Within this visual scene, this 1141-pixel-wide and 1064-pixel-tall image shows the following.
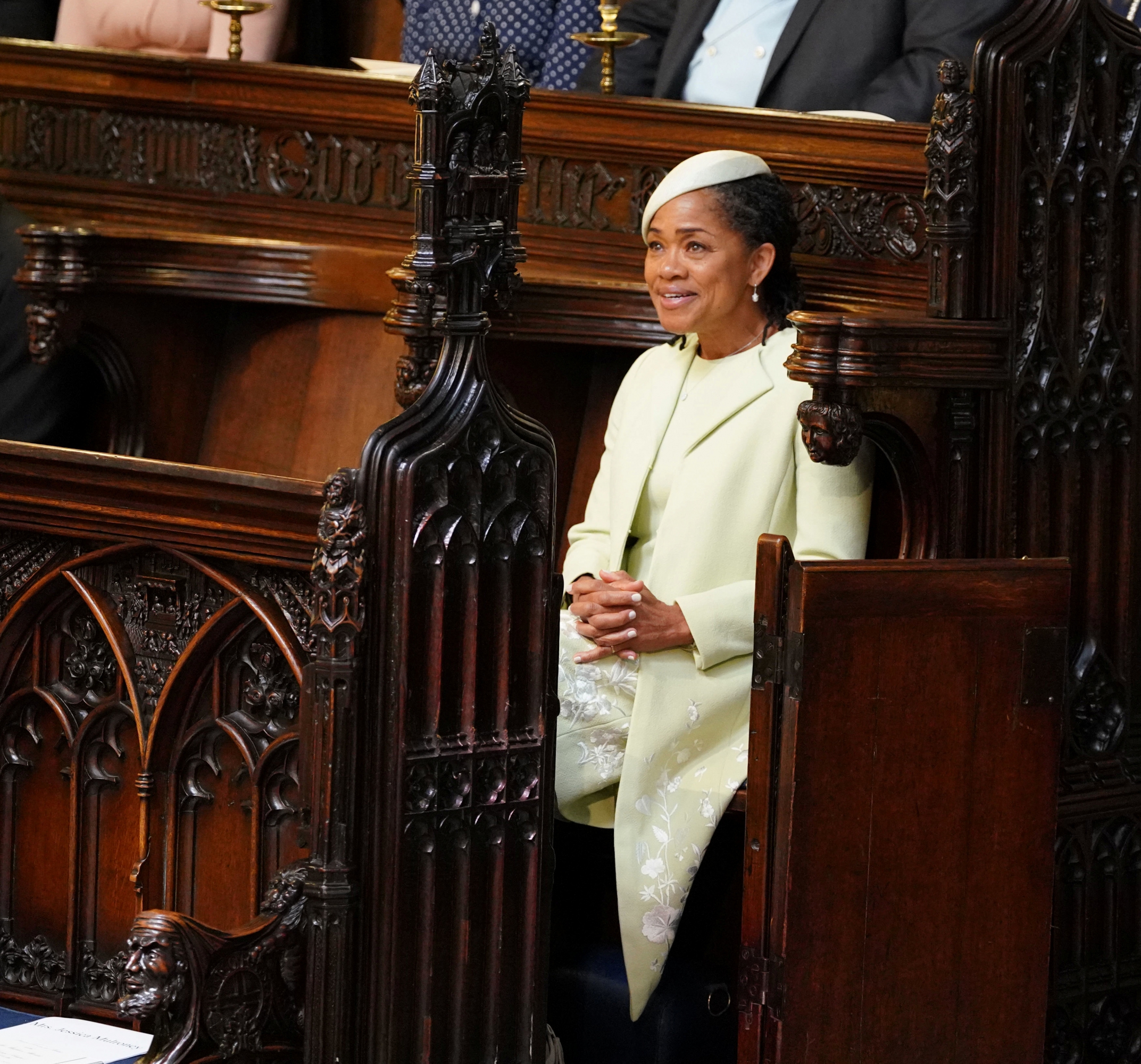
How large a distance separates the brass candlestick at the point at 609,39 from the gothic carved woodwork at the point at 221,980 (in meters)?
2.10

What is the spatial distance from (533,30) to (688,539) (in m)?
1.93

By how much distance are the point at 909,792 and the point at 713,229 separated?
112 centimetres

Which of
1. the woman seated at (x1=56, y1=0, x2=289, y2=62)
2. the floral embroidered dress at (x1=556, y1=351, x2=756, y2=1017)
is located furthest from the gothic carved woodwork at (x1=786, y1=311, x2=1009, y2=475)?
the woman seated at (x1=56, y1=0, x2=289, y2=62)

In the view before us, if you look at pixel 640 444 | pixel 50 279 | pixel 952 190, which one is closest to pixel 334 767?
pixel 640 444

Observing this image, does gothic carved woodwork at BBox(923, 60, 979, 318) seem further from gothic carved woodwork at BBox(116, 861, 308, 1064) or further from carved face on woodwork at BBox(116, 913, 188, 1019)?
carved face on woodwork at BBox(116, 913, 188, 1019)

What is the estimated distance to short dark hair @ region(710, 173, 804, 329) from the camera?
3.71 m

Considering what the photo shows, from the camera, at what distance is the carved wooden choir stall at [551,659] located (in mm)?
2824

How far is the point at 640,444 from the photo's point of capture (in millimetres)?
3783

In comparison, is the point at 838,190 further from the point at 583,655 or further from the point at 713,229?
the point at 583,655

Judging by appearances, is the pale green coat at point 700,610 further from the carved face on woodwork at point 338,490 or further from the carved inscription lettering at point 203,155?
the carved inscription lettering at point 203,155

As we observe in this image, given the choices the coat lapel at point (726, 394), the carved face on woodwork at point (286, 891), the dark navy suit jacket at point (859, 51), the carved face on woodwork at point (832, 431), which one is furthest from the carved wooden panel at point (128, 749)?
the dark navy suit jacket at point (859, 51)

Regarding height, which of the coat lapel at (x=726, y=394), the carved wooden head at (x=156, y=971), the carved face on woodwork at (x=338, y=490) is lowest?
the carved wooden head at (x=156, y=971)

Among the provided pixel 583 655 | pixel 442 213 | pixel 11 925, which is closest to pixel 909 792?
pixel 583 655

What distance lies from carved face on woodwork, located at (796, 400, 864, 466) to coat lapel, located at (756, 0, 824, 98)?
1246 millimetres
